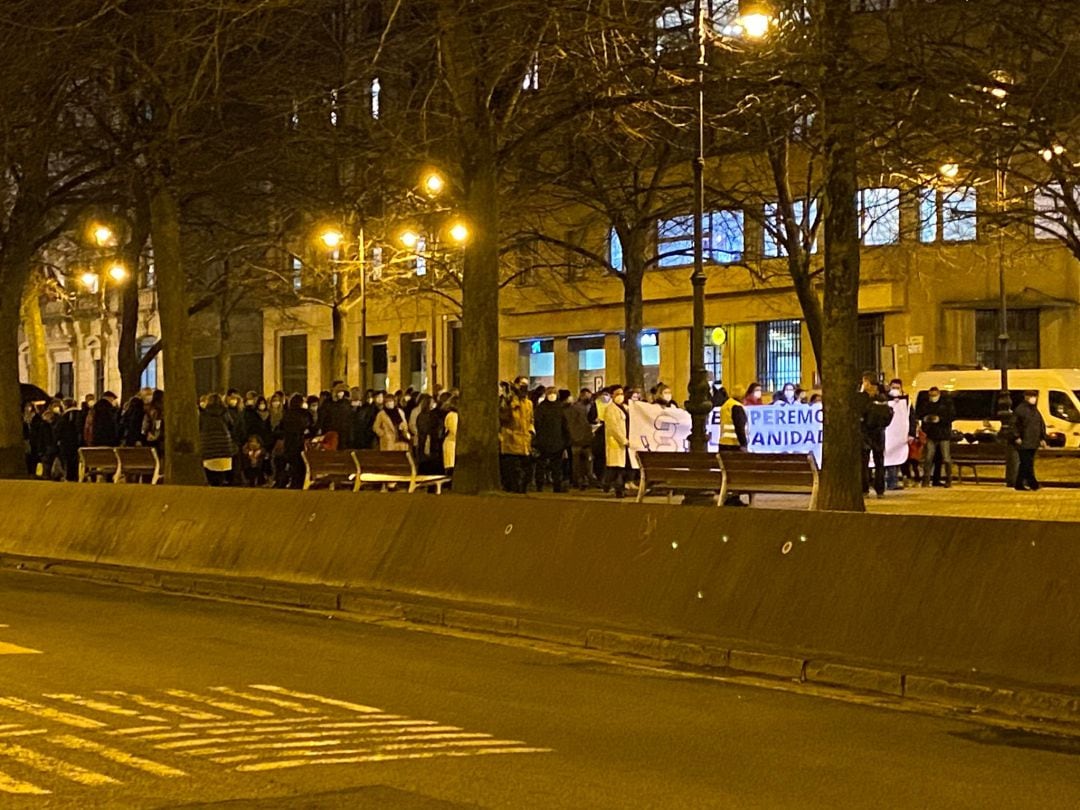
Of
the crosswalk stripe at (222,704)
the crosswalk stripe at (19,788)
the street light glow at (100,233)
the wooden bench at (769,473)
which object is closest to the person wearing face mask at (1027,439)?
the wooden bench at (769,473)

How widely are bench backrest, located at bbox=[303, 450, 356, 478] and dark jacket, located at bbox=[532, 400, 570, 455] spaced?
15.4 ft

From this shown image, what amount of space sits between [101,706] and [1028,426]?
18.2m

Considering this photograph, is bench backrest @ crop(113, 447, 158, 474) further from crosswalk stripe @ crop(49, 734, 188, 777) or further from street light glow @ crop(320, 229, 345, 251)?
street light glow @ crop(320, 229, 345, 251)

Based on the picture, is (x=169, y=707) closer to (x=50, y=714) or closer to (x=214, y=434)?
(x=50, y=714)

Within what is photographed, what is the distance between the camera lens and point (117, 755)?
26.3 ft

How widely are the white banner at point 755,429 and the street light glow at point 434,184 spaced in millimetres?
8720

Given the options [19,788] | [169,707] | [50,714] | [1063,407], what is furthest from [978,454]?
[19,788]

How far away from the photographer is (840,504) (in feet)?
48.9

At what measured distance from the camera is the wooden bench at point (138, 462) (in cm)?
2316

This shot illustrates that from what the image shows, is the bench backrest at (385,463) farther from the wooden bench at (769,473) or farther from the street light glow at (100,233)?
the street light glow at (100,233)

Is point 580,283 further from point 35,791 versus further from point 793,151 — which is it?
→ point 35,791

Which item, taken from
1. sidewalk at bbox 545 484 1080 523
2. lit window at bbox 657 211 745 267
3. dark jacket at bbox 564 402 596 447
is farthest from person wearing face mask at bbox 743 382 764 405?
lit window at bbox 657 211 745 267

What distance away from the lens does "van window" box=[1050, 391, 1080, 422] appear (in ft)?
117

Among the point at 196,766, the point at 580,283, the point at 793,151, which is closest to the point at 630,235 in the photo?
the point at 793,151
